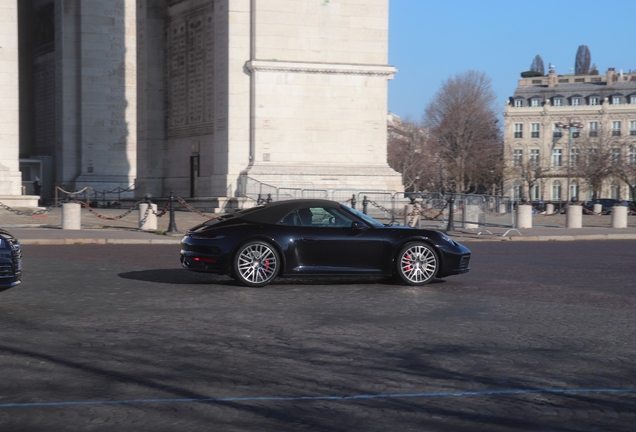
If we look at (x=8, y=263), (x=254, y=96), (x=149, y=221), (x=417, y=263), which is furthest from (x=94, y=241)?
(x=254, y=96)

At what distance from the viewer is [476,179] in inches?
3268

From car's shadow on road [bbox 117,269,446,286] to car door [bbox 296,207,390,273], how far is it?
13.1 inches

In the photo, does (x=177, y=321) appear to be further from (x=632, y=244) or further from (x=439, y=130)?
(x=439, y=130)

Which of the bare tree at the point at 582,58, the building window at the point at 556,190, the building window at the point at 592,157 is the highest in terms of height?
the bare tree at the point at 582,58

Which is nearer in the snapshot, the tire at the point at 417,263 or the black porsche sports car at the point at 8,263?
the black porsche sports car at the point at 8,263

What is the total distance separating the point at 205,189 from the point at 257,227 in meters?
24.9

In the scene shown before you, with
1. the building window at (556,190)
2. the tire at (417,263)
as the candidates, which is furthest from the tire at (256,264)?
the building window at (556,190)

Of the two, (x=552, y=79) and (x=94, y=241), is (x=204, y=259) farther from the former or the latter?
(x=552, y=79)

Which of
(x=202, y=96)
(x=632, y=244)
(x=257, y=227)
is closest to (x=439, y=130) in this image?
(x=202, y=96)

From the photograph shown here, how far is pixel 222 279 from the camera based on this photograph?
14.5 meters

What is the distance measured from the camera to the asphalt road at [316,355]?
596 cm

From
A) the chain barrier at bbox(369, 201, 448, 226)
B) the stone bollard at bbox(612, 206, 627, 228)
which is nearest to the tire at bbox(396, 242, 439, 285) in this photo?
the chain barrier at bbox(369, 201, 448, 226)

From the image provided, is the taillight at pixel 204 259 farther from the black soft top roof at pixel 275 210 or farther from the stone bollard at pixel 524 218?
the stone bollard at pixel 524 218

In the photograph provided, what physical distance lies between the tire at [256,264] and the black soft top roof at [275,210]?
1.40 feet
